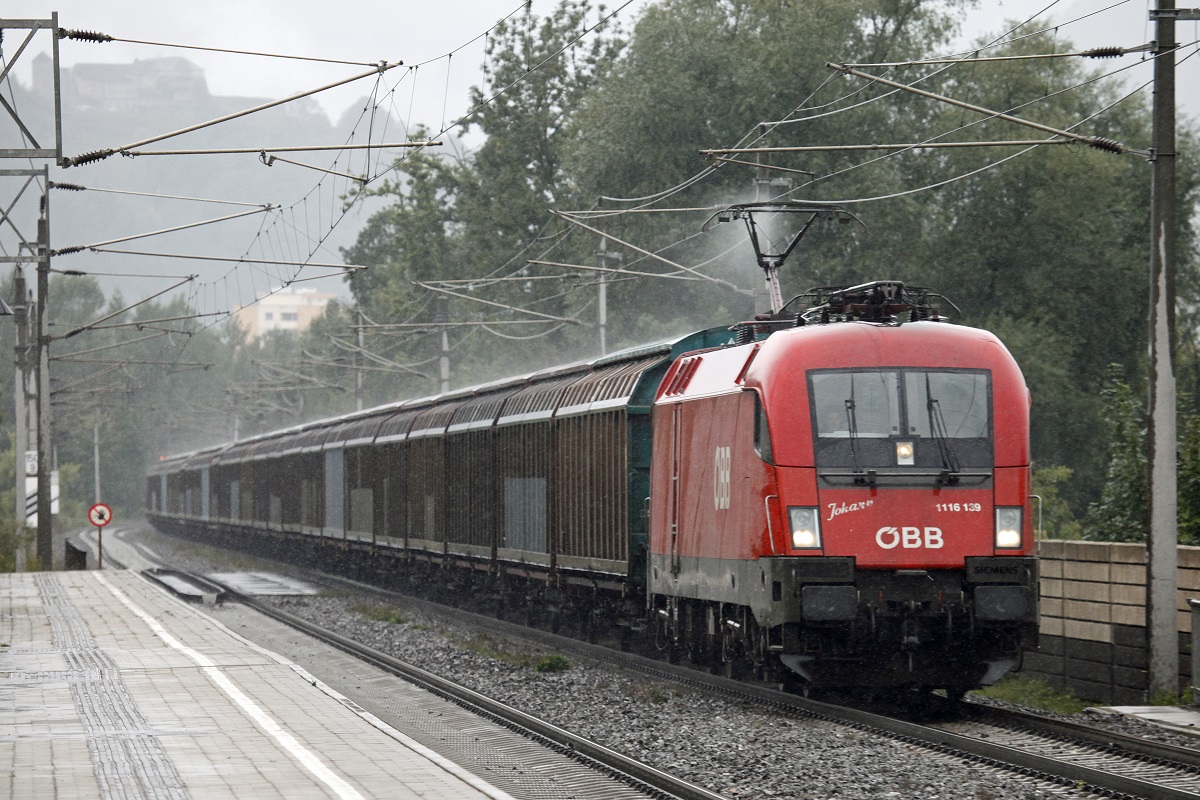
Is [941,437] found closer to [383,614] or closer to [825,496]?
[825,496]

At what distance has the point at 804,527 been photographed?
12.6 metres

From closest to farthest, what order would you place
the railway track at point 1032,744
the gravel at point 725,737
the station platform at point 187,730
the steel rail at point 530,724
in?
the station platform at point 187,730, the railway track at point 1032,744, the gravel at point 725,737, the steel rail at point 530,724

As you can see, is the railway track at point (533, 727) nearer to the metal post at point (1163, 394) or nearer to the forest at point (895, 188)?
the metal post at point (1163, 394)

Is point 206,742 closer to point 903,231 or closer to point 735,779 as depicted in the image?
point 735,779

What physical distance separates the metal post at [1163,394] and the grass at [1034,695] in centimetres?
104

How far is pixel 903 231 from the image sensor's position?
4681 centimetres

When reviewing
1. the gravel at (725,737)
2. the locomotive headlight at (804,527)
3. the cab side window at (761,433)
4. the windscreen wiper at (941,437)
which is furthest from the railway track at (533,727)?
the windscreen wiper at (941,437)

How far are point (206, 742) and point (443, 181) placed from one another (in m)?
64.5

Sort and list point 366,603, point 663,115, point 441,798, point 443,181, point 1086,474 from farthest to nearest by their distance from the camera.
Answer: point 443,181 → point 663,115 → point 1086,474 → point 366,603 → point 441,798

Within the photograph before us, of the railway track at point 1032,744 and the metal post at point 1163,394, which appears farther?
the metal post at point 1163,394

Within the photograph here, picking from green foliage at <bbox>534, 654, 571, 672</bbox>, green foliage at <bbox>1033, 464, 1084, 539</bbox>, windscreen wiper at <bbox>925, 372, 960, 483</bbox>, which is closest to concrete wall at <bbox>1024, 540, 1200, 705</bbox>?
windscreen wiper at <bbox>925, 372, 960, 483</bbox>

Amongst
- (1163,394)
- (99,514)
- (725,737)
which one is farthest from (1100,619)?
(99,514)

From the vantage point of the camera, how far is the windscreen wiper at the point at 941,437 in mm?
12766

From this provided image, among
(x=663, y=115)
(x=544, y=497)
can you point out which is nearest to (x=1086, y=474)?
(x=663, y=115)
